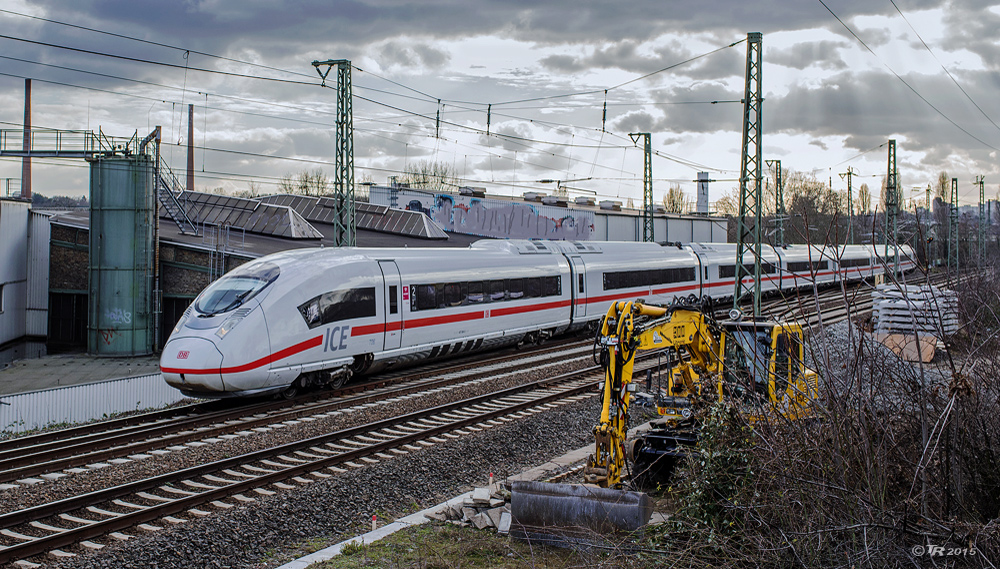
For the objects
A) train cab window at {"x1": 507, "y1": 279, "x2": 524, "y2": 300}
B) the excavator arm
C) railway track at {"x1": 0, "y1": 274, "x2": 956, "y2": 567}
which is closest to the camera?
railway track at {"x1": 0, "y1": 274, "x2": 956, "y2": 567}

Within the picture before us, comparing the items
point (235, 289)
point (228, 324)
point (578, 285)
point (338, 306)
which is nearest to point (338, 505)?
point (228, 324)

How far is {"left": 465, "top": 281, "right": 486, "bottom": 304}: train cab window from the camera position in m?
19.0

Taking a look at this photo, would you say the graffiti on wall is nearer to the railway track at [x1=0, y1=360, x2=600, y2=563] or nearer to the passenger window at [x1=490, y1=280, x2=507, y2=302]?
the passenger window at [x1=490, y1=280, x2=507, y2=302]

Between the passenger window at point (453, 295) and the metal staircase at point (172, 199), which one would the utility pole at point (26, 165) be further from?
the passenger window at point (453, 295)

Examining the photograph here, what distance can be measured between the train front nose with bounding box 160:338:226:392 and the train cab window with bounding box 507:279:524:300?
362 inches

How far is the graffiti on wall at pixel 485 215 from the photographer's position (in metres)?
52.2

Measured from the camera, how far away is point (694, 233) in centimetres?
6494

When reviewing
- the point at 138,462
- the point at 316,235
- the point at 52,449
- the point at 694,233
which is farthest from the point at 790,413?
the point at 694,233

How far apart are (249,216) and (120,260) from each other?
10.7 metres

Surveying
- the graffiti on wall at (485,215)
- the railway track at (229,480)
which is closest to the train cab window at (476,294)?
the railway track at (229,480)

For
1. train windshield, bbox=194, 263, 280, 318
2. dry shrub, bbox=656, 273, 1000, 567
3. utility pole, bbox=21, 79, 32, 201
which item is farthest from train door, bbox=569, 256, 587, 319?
utility pole, bbox=21, 79, 32, 201

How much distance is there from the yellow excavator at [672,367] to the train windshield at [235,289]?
295 inches

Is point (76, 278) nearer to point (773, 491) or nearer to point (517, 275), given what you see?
point (517, 275)

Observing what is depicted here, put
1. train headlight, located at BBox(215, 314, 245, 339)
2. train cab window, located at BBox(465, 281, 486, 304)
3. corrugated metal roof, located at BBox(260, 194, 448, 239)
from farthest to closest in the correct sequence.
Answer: corrugated metal roof, located at BBox(260, 194, 448, 239) → train cab window, located at BBox(465, 281, 486, 304) → train headlight, located at BBox(215, 314, 245, 339)
